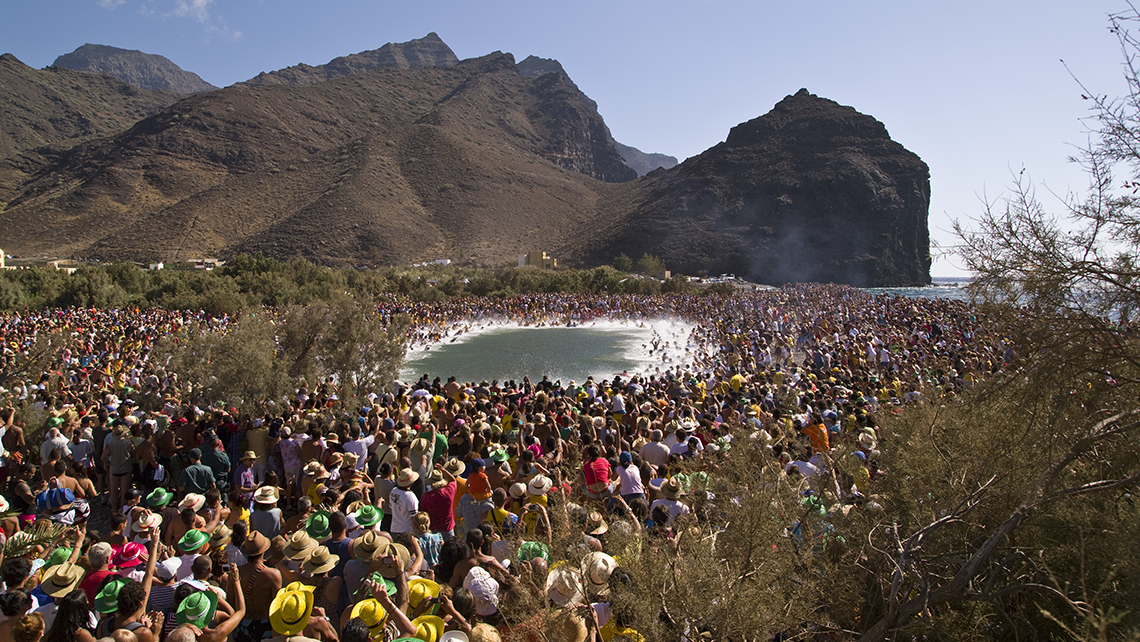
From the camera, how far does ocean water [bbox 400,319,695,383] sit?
76.8 ft

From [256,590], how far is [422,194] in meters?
99.2

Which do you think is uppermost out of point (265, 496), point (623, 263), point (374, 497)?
point (623, 263)

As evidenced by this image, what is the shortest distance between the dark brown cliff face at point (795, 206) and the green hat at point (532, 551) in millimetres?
90888

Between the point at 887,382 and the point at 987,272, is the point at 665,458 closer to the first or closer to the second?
the point at 987,272

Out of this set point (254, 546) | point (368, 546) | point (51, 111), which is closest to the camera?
point (368, 546)

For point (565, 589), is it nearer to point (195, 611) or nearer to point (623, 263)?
point (195, 611)

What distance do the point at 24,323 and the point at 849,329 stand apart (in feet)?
114

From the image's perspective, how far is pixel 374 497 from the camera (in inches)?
272

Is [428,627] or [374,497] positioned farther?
[374,497]

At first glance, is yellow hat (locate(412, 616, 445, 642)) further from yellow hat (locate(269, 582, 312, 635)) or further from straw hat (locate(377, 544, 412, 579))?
yellow hat (locate(269, 582, 312, 635))

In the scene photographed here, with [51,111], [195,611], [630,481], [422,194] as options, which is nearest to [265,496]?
[195,611]

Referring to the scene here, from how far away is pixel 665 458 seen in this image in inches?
294

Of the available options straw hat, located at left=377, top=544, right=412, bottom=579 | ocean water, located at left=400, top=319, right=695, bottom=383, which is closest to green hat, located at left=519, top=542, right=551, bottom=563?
straw hat, located at left=377, top=544, right=412, bottom=579

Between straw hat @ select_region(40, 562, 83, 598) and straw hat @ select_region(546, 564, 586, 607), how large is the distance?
3280 mm
